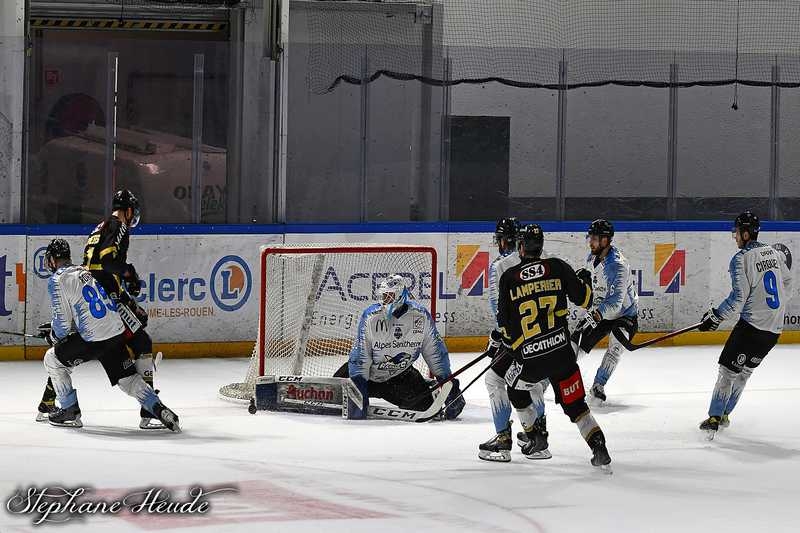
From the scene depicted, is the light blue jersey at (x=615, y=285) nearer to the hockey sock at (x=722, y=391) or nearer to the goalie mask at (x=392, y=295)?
the hockey sock at (x=722, y=391)

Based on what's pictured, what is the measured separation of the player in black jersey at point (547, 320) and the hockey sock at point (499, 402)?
40cm

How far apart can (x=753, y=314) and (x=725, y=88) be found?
16.6 feet

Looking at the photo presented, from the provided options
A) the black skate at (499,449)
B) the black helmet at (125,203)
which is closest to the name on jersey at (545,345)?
the black skate at (499,449)

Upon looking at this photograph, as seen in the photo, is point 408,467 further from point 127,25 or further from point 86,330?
point 127,25

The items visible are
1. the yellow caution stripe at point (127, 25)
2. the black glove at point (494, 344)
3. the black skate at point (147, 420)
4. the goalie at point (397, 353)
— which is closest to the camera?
the black glove at point (494, 344)

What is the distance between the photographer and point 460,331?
12297 millimetres

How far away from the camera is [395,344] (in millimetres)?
8977

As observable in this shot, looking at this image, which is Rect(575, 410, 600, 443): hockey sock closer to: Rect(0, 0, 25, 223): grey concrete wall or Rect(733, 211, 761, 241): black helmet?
Rect(733, 211, 761, 241): black helmet

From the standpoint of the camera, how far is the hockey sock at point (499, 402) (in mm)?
7852

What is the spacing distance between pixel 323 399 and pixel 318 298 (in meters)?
1.19

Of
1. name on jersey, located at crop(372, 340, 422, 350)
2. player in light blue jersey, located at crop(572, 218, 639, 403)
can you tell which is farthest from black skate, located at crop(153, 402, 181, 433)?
player in light blue jersey, located at crop(572, 218, 639, 403)

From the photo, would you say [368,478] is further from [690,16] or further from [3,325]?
[690,16]

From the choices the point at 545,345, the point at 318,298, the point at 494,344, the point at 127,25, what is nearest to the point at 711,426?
the point at 494,344

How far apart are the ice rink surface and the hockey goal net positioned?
452mm
